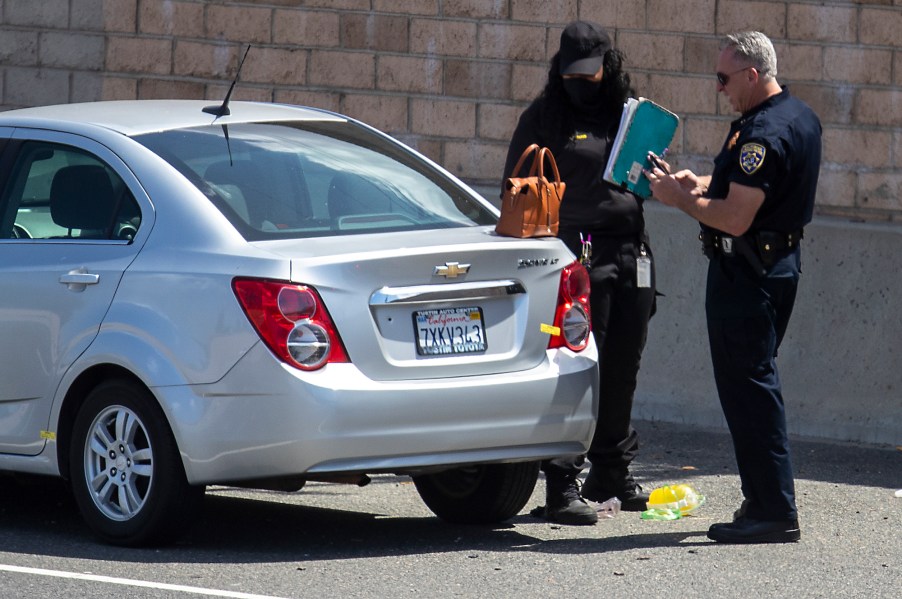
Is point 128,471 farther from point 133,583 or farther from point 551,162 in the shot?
point 551,162

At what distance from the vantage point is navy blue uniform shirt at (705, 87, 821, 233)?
6438mm

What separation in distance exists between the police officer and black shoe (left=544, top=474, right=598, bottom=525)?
61 centimetres

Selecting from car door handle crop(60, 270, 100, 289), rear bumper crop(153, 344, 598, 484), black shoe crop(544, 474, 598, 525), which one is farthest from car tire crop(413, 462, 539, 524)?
car door handle crop(60, 270, 100, 289)

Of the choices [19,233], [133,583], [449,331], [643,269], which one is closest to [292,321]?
[449,331]

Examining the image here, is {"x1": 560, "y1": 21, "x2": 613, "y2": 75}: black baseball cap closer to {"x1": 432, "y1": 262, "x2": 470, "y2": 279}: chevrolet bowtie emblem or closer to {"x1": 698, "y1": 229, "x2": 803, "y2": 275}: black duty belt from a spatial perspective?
{"x1": 698, "y1": 229, "x2": 803, "y2": 275}: black duty belt

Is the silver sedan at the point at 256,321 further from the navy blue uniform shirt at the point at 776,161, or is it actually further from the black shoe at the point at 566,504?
the navy blue uniform shirt at the point at 776,161

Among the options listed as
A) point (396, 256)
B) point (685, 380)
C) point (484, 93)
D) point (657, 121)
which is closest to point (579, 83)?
point (657, 121)

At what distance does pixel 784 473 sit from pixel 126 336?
2.58 m

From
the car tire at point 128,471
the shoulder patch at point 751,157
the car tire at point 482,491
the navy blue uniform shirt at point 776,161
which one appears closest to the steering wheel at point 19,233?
the car tire at point 128,471

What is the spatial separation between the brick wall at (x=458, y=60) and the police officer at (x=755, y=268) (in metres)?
4.26

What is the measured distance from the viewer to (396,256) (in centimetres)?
602

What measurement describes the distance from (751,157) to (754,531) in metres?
1.45

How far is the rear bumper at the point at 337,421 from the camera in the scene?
5.86 meters

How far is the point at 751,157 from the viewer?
6434mm
